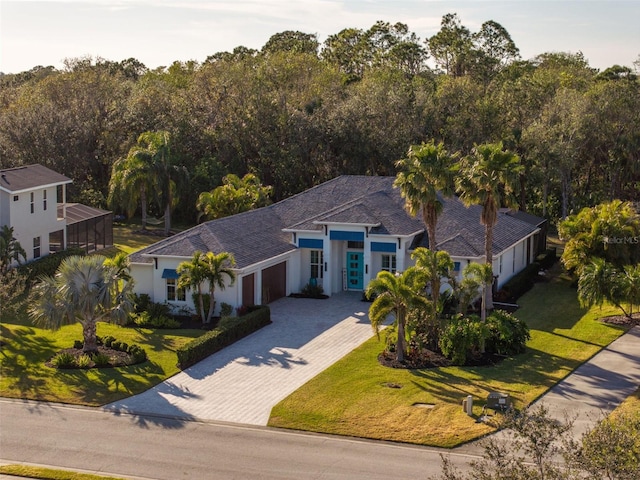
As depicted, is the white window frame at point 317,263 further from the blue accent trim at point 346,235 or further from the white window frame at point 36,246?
the white window frame at point 36,246

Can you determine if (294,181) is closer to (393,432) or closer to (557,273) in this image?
(557,273)

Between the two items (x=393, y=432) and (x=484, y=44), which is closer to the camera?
(x=393, y=432)

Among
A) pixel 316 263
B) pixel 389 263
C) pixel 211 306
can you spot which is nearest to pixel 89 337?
pixel 211 306

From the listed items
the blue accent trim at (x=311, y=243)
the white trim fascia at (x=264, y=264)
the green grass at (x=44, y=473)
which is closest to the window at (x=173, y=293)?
the white trim fascia at (x=264, y=264)

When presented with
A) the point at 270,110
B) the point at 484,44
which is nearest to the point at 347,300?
the point at 270,110

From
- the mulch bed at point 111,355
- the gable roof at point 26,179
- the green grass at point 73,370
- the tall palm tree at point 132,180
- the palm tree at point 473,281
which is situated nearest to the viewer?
the green grass at point 73,370
